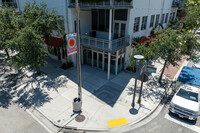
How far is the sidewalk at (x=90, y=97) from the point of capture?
9.08 meters

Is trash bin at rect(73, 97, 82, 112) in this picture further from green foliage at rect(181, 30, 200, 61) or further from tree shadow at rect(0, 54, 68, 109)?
green foliage at rect(181, 30, 200, 61)

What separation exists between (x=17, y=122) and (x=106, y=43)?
9.91 meters

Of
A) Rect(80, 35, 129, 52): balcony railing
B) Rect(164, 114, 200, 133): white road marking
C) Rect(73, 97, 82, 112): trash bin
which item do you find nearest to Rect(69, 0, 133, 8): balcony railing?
Rect(80, 35, 129, 52): balcony railing

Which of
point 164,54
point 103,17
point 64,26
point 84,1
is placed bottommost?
point 164,54

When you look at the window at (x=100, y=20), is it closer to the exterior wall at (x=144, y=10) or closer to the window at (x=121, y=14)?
the window at (x=121, y=14)

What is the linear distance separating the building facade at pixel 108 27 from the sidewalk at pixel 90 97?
5.48 feet

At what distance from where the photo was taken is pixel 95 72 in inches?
604

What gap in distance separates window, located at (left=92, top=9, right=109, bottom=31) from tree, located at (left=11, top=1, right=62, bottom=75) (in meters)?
4.64

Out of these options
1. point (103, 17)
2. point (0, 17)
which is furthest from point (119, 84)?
point (0, 17)

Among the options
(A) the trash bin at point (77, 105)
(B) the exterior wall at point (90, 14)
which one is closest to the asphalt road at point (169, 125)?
(A) the trash bin at point (77, 105)

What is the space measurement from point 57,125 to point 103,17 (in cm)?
1206

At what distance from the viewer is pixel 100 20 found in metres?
16.0

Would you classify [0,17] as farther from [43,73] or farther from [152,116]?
[152,116]

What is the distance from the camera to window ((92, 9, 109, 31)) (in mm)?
15430
